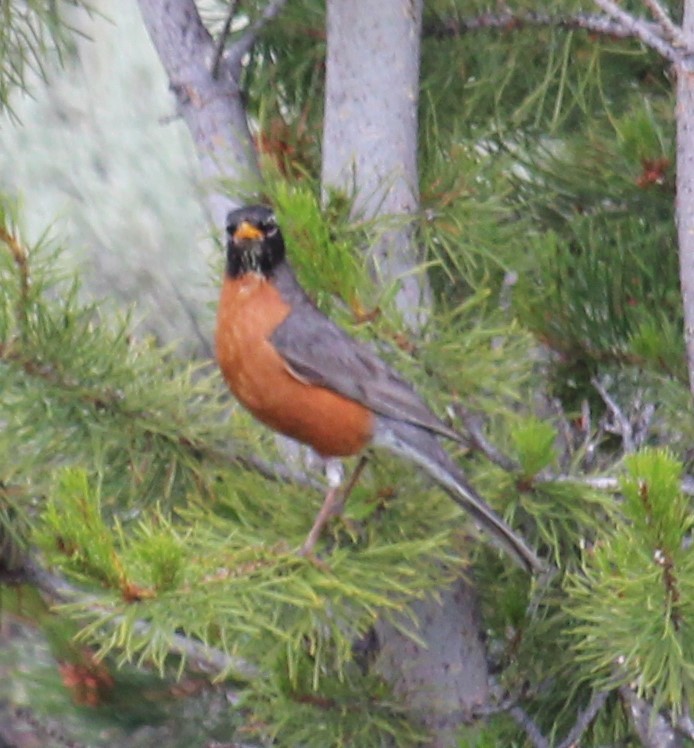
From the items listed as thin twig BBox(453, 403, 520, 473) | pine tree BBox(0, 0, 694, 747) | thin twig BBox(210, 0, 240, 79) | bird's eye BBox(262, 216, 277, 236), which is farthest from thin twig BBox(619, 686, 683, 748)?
thin twig BBox(210, 0, 240, 79)

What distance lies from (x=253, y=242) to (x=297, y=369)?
0.62 feet

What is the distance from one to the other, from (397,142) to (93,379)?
540 mm

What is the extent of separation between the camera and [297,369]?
84.3 inches

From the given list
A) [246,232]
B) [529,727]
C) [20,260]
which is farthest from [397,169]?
[529,727]

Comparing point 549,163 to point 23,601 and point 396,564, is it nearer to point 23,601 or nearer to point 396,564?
point 396,564

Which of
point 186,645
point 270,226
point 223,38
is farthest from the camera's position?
point 223,38

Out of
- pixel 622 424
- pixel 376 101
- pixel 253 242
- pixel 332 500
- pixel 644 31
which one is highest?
pixel 644 31

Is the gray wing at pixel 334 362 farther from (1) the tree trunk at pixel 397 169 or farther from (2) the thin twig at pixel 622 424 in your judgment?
(2) the thin twig at pixel 622 424

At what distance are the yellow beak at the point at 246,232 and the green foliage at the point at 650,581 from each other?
71 cm

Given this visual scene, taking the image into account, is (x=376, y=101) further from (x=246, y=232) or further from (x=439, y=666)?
(x=439, y=666)

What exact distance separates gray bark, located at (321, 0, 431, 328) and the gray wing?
0.10 m

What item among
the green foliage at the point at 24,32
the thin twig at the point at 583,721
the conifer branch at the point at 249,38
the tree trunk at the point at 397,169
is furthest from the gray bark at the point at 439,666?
the green foliage at the point at 24,32

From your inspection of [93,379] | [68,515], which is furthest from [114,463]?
[68,515]

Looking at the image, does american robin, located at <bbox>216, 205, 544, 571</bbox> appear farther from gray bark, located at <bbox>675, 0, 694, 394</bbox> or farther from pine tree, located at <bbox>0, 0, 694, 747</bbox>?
gray bark, located at <bbox>675, 0, 694, 394</bbox>
